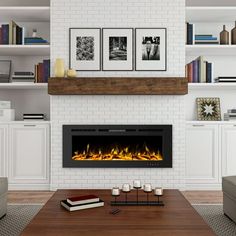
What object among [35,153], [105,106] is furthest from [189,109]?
[35,153]

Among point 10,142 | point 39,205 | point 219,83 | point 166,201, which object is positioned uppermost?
point 219,83

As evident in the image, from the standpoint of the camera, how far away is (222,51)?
16.5 ft

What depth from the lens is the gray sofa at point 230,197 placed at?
325 cm

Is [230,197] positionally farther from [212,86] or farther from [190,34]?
[190,34]

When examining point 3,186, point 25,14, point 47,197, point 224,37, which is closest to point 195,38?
point 224,37

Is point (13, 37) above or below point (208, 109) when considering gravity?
above

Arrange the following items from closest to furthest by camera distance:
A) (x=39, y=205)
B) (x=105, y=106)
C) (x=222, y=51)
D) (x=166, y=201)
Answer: (x=166, y=201)
(x=39, y=205)
(x=105, y=106)
(x=222, y=51)

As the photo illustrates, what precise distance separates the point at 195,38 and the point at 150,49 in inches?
27.3

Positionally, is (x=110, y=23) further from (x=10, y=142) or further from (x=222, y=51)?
(x=10, y=142)

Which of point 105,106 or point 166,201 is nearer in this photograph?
point 166,201

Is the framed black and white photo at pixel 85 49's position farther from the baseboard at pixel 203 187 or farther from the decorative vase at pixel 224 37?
the baseboard at pixel 203 187

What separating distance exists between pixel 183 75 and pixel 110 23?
1149 mm

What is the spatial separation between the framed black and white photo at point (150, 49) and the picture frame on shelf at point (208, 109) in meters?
0.89

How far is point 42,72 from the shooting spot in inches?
192
